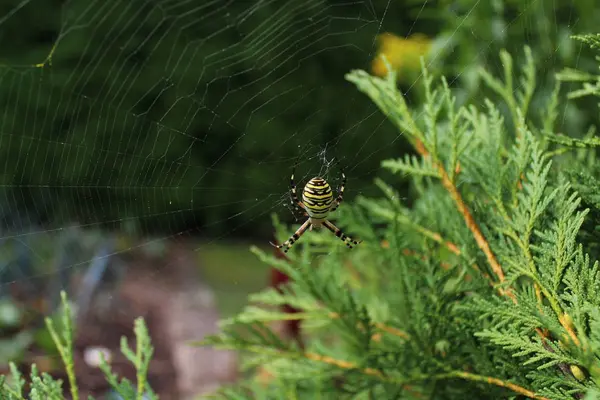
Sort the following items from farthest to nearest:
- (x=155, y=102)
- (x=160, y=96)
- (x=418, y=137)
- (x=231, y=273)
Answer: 1. (x=231, y=273)
2. (x=160, y=96)
3. (x=155, y=102)
4. (x=418, y=137)

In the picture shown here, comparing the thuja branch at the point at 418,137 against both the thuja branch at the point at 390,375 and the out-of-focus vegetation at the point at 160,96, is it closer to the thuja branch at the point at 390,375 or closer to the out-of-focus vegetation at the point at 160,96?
the thuja branch at the point at 390,375

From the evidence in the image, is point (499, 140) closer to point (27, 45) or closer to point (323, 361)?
point (323, 361)

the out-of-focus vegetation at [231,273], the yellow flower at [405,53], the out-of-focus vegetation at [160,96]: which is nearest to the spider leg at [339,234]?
the yellow flower at [405,53]

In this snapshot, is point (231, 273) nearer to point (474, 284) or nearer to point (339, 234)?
point (339, 234)

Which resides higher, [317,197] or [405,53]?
[405,53]

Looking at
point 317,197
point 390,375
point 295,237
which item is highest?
point 317,197

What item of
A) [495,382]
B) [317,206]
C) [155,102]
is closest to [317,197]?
[317,206]
